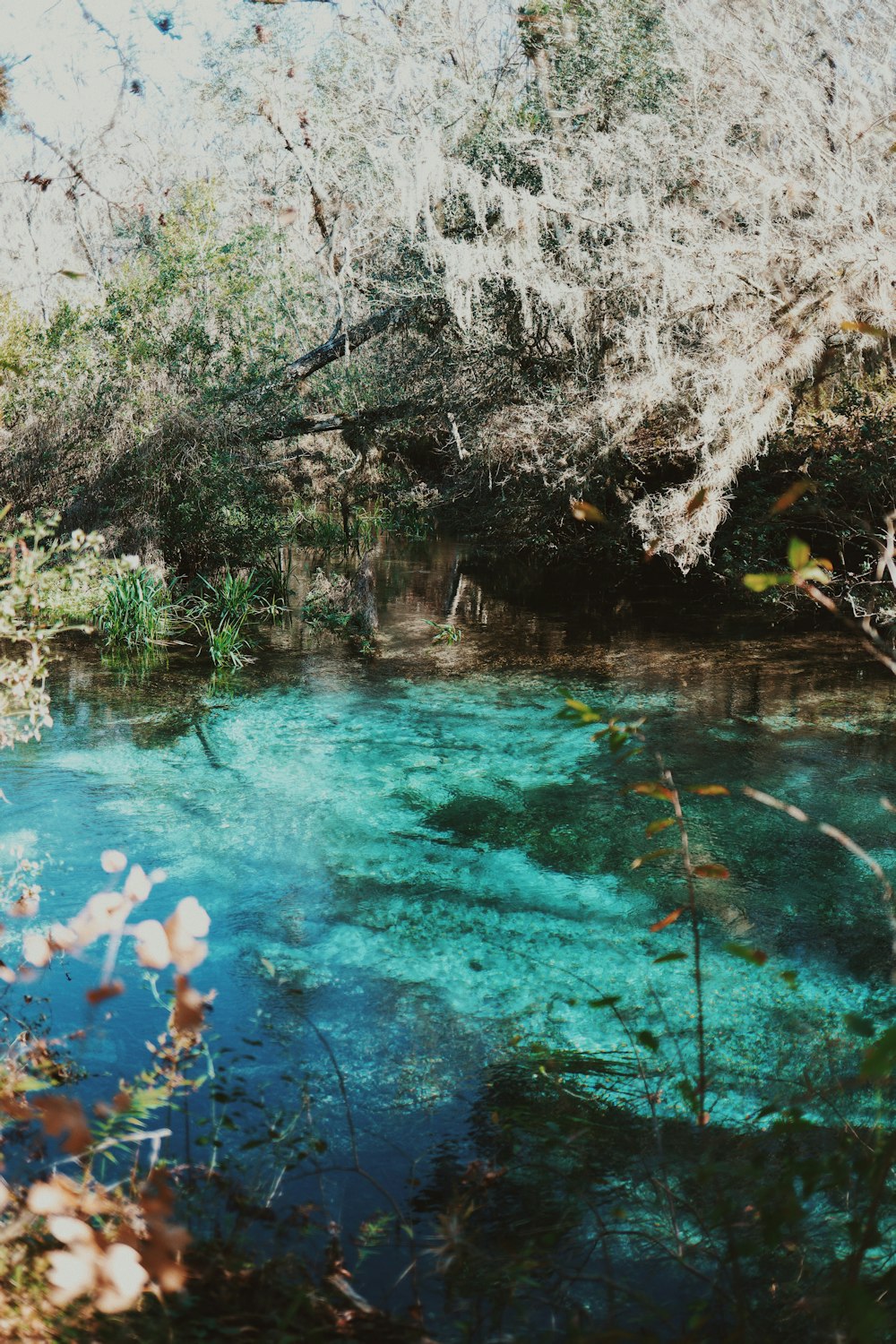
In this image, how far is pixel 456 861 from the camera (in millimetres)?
5672

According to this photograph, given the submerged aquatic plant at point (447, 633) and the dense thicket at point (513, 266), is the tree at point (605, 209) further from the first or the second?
the submerged aquatic plant at point (447, 633)

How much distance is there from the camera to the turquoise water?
390 cm

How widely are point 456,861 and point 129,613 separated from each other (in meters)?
5.73

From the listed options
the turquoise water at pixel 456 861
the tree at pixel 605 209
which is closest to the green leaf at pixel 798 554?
the turquoise water at pixel 456 861

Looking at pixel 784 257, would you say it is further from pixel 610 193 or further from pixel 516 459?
pixel 516 459

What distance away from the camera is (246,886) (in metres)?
5.32

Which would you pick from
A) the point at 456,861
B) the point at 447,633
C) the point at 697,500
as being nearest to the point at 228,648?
the point at 447,633

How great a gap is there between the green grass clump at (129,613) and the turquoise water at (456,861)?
1.86ft

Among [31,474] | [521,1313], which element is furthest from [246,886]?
[31,474]

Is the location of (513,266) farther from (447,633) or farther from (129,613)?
(129,613)

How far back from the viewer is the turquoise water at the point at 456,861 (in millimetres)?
3900

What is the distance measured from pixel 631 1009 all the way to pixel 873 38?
941 centimetres

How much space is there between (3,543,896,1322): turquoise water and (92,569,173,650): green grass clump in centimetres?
57

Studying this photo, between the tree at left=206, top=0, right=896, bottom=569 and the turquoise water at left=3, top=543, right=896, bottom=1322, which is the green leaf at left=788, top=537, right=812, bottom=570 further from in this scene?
the tree at left=206, top=0, right=896, bottom=569
